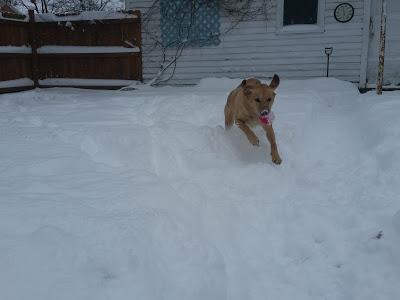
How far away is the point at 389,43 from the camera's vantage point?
1011 cm

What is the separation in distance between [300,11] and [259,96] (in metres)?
6.65

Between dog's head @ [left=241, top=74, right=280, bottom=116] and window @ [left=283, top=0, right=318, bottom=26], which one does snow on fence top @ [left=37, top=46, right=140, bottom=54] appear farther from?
dog's head @ [left=241, top=74, right=280, bottom=116]

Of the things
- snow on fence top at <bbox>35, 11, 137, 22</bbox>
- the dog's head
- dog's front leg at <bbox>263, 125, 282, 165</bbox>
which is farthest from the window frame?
dog's front leg at <bbox>263, 125, 282, 165</bbox>

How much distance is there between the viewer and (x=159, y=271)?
2.48 meters

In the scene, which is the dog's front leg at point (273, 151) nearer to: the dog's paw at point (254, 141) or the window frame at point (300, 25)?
the dog's paw at point (254, 141)

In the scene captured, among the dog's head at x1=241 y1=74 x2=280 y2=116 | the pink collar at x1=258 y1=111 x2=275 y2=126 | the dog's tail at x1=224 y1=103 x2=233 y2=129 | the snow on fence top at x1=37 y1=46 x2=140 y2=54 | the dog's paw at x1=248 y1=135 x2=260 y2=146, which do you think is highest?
the snow on fence top at x1=37 y1=46 x2=140 y2=54

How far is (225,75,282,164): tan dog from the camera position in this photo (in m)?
4.76

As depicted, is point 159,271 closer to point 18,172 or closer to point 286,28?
point 18,172

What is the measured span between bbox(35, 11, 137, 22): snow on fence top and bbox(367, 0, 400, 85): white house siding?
596 cm

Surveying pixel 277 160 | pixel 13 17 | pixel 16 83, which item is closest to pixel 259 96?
pixel 277 160

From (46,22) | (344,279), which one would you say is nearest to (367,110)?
(344,279)

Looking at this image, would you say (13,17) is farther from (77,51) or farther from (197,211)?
(197,211)

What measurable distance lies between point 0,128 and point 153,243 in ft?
12.5

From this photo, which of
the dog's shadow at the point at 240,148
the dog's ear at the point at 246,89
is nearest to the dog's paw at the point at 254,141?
the dog's shadow at the point at 240,148
